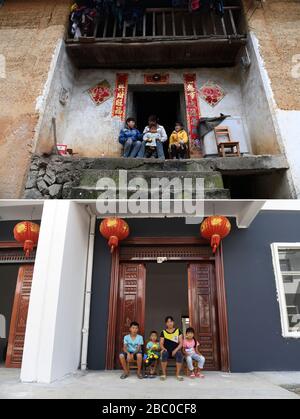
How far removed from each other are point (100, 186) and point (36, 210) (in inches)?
54.7

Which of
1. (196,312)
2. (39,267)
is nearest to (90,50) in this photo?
(39,267)

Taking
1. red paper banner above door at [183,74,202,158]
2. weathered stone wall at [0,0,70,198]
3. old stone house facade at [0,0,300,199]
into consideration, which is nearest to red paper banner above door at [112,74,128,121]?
old stone house facade at [0,0,300,199]

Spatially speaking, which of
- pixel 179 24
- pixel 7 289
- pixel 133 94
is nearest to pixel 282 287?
pixel 133 94

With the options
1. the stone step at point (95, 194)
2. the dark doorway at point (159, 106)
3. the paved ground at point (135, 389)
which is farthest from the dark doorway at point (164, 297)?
the paved ground at point (135, 389)

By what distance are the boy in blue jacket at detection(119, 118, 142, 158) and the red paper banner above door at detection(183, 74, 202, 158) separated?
1278 millimetres

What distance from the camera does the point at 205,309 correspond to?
18.2ft

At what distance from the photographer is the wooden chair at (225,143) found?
6520 millimetres

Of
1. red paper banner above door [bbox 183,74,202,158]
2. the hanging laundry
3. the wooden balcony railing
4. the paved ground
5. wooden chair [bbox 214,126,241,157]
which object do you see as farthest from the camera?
the wooden balcony railing

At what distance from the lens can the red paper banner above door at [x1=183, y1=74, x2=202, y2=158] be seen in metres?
7.15

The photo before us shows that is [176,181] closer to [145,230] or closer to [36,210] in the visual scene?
[145,230]

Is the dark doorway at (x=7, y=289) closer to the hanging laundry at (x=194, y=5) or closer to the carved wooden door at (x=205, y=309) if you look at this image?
the carved wooden door at (x=205, y=309)

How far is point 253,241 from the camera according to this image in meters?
5.76

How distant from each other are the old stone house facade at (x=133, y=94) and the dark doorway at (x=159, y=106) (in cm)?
8

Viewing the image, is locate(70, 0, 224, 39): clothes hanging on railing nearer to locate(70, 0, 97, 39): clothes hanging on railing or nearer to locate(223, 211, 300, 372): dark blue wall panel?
locate(70, 0, 97, 39): clothes hanging on railing
